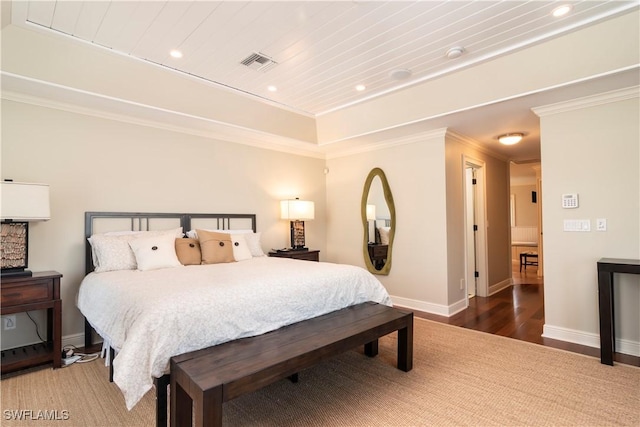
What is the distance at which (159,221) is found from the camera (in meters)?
3.72

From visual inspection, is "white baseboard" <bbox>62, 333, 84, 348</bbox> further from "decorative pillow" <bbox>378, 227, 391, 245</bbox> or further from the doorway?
the doorway

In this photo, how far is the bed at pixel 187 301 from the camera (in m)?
1.75

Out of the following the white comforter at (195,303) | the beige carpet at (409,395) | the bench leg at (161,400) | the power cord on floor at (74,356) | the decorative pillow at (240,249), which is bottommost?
the beige carpet at (409,395)

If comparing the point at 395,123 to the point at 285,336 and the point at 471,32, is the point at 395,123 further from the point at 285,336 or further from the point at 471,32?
the point at 285,336

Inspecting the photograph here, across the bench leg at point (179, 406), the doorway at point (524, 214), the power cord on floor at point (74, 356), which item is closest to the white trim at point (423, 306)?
the bench leg at point (179, 406)

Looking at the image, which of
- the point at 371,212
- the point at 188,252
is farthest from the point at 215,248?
the point at 371,212

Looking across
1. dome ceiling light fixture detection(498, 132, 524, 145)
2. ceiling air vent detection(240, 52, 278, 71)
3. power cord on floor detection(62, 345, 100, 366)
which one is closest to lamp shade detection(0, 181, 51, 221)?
power cord on floor detection(62, 345, 100, 366)

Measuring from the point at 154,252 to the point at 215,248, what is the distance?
579mm

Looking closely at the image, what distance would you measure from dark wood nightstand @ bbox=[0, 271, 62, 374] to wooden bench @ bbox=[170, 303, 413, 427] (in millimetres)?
1472

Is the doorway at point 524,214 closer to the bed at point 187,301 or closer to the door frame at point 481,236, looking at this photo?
the door frame at point 481,236

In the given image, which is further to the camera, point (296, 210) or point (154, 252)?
point (296, 210)

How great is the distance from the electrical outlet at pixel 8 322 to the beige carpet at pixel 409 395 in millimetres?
595

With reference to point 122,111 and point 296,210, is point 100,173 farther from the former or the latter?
point 296,210

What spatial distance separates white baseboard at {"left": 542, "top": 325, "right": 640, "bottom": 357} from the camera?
2.86 meters
